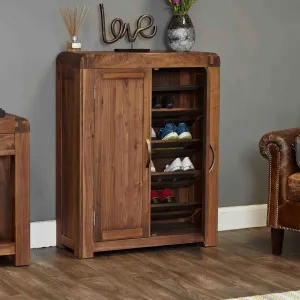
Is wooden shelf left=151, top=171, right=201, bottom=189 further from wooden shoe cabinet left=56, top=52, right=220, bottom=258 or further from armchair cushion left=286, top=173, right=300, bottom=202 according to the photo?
armchair cushion left=286, top=173, right=300, bottom=202

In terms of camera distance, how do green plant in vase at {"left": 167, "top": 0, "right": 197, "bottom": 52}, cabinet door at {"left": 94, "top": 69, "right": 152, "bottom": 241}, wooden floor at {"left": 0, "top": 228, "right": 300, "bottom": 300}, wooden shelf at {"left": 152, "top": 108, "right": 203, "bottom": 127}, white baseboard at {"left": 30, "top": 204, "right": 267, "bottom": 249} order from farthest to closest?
white baseboard at {"left": 30, "top": 204, "right": 267, "bottom": 249}
green plant in vase at {"left": 167, "top": 0, "right": 197, "bottom": 52}
wooden shelf at {"left": 152, "top": 108, "right": 203, "bottom": 127}
cabinet door at {"left": 94, "top": 69, "right": 152, "bottom": 241}
wooden floor at {"left": 0, "top": 228, "right": 300, "bottom": 300}

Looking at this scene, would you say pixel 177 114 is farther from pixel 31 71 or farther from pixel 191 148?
pixel 31 71

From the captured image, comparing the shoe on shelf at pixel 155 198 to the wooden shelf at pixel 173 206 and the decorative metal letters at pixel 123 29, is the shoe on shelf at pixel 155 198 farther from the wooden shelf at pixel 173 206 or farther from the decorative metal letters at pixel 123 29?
the decorative metal letters at pixel 123 29

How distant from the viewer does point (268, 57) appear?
5.81 m

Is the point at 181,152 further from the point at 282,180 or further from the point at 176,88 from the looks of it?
the point at 282,180

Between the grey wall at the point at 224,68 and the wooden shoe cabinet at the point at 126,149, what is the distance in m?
0.11

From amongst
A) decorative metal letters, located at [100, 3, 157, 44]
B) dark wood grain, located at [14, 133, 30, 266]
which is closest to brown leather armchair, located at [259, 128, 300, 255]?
decorative metal letters, located at [100, 3, 157, 44]

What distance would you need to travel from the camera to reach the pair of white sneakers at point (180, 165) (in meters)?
5.23

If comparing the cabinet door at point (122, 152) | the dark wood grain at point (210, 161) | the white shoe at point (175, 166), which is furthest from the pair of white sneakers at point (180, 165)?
the cabinet door at point (122, 152)

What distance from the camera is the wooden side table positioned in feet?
15.1

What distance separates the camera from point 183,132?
5.19m

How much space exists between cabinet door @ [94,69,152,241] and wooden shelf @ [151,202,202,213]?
0.51ft

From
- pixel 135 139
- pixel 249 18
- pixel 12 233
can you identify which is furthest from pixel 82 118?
pixel 249 18

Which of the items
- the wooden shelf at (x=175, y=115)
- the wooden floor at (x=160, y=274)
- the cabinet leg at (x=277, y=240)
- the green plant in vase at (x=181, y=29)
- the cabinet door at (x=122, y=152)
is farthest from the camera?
the green plant in vase at (x=181, y=29)
